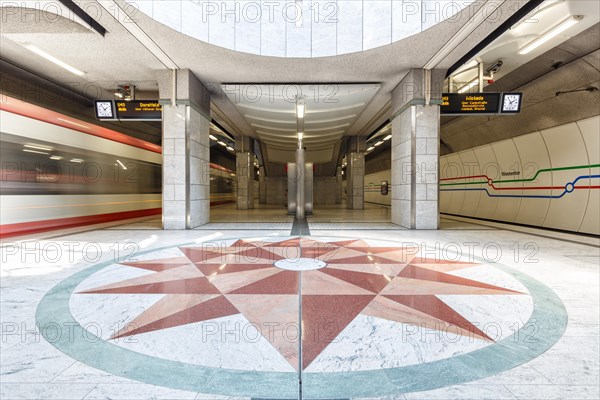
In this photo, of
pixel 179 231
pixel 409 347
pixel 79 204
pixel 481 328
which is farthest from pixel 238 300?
pixel 79 204

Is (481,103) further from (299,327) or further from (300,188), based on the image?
(299,327)

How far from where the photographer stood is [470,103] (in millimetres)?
10180

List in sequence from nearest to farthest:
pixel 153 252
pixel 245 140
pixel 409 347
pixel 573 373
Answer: pixel 573 373
pixel 409 347
pixel 153 252
pixel 245 140

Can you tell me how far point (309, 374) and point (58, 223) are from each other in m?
11.2

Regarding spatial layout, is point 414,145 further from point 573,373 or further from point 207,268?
point 573,373

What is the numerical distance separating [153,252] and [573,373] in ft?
21.1

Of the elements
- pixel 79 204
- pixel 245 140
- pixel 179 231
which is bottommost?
pixel 179 231

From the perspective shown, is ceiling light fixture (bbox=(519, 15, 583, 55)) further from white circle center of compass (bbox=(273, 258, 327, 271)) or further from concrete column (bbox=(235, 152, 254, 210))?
concrete column (bbox=(235, 152, 254, 210))

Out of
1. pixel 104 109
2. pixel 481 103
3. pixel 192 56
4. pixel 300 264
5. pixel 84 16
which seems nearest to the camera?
pixel 300 264

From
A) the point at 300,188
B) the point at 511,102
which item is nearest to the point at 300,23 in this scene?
the point at 511,102

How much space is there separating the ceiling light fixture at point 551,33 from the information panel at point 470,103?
147 centimetres

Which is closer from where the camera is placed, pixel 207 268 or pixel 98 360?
pixel 98 360

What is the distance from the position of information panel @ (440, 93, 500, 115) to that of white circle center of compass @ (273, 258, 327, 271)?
25.7ft

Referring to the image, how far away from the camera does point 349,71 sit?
10008 millimetres
